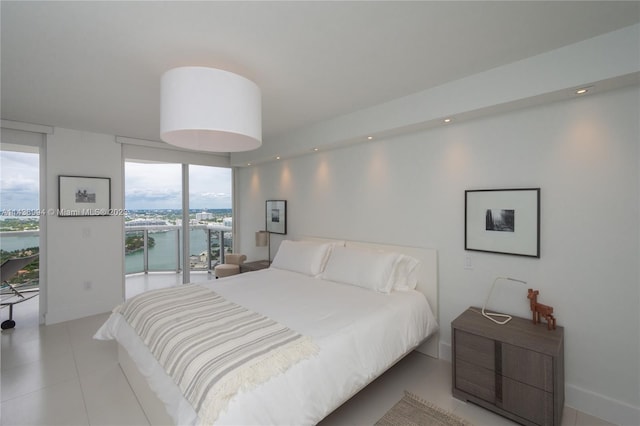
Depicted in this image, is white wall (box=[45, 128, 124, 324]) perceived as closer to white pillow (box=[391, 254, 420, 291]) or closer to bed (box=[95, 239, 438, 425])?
bed (box=[95, 239, 438, 425])

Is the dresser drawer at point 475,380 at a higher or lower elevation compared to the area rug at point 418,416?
higher

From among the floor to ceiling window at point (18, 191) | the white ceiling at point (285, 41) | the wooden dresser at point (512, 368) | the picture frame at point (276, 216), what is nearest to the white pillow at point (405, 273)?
the wooden dresser at point (512, 368)

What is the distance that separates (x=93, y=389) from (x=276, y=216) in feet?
9.81

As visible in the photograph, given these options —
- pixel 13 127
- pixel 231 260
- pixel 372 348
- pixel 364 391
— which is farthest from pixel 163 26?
pixel 231 260

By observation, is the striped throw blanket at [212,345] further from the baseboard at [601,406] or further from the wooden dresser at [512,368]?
the baseboard at [601,406]

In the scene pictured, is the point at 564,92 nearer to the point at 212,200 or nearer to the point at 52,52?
the point at 52,52

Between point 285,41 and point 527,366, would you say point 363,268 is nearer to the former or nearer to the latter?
point 527,366

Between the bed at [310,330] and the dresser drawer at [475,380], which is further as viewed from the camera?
the dresser drawer at [475,380]

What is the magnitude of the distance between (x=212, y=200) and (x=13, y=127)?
2726mm

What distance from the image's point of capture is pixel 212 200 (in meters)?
5.48

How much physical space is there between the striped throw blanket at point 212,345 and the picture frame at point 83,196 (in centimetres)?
236

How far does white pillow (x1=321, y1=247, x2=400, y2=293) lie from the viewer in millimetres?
2817

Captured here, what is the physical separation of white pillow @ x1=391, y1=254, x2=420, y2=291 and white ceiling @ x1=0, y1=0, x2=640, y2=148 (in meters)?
1.65

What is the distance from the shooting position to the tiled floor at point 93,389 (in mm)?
2037
